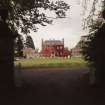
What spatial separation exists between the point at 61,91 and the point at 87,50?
5983 millimetres

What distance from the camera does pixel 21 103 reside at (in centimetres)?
1827

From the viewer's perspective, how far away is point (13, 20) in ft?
95.6

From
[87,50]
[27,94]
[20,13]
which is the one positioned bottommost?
[27,94]

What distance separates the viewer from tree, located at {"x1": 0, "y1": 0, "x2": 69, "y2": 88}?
2572cm

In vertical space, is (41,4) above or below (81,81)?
above

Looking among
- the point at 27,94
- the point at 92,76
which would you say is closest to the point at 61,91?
the point at 27,94

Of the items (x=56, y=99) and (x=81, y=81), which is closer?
(x=56, y=99)

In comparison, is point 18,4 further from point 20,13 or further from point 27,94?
point 27,94

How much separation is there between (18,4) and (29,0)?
791mm

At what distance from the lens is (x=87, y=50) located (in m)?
28.2

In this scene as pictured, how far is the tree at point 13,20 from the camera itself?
1013 inches

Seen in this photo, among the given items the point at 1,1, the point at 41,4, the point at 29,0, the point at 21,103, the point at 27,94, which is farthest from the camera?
the point at 41,4

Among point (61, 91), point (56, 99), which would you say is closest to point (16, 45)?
point (61, 91)

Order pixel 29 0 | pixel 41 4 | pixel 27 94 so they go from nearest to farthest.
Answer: pixel 27 94
pixel 29 0
pixel 41 4
